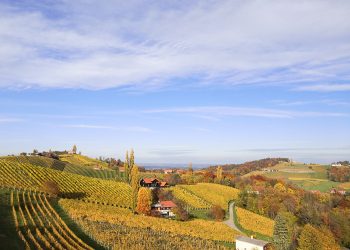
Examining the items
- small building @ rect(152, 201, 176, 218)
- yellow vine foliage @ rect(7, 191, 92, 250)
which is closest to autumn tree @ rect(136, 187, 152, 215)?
small building @ rect(152, 201, 176, 218)

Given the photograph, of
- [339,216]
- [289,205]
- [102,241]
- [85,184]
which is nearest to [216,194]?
[289,205]

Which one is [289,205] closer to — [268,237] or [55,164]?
[268,237]

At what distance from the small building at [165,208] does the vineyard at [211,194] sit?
1294 cm

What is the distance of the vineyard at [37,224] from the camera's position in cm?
3488

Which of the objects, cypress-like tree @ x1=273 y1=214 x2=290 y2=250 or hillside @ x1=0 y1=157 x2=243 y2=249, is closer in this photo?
hillside @ x1=0 y1=157 x2=243 y2=249

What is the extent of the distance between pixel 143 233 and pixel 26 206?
17286 millimetres

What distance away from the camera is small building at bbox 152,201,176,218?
3159 inches

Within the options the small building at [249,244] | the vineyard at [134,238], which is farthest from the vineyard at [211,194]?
the vineyard at [134,238]

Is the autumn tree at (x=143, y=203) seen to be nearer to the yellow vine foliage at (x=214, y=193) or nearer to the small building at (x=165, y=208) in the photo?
the small building at (x=165, y=208)

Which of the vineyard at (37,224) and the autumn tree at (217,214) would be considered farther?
the autumn tree at (217,214)

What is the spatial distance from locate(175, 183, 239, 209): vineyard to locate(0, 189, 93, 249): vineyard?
5029cm

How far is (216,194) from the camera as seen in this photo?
111875 mm

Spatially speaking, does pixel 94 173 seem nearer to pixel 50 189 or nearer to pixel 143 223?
pixel 50 189

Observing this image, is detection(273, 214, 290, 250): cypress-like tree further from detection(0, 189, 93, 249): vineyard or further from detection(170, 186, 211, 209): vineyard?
detection(0, 189, 93, 249): vineyard
